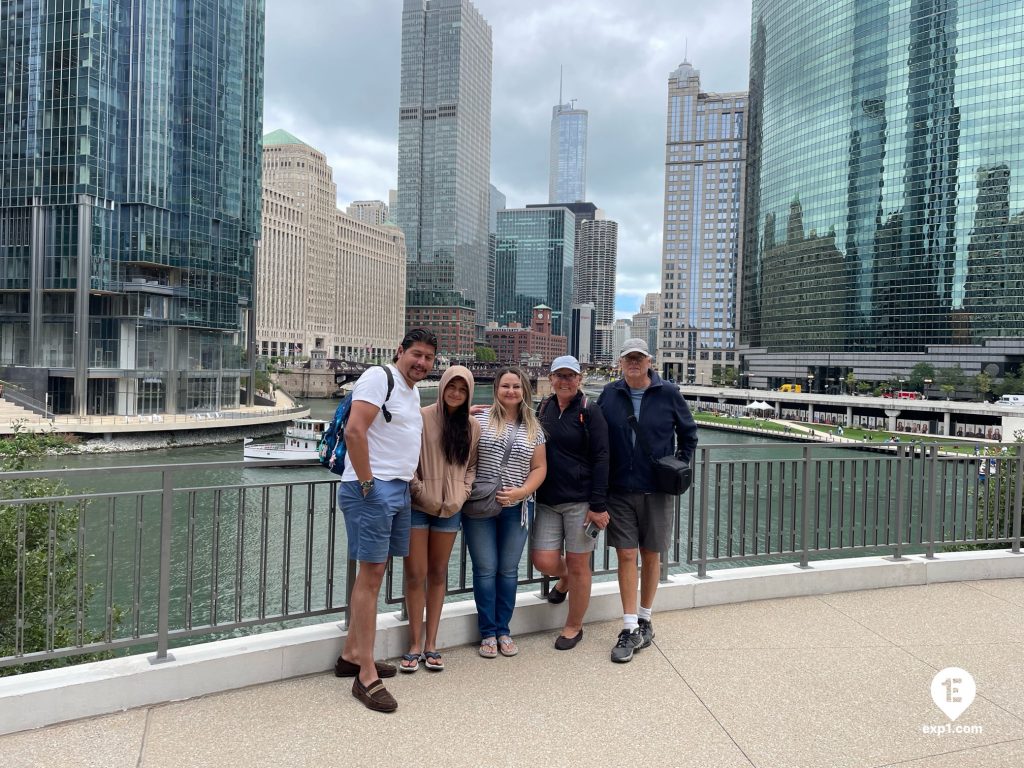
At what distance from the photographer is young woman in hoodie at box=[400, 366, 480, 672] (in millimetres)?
4266

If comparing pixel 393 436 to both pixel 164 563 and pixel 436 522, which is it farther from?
pixel 164 563

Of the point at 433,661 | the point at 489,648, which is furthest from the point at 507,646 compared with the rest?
the point at 433,661

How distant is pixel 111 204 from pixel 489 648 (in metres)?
61.0

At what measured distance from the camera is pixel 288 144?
140375 mm

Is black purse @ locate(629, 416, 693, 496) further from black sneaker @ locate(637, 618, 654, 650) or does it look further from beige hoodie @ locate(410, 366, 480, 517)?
beige hoodie @ locate(410, 366, 480, 517)

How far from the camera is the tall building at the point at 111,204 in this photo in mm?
52531

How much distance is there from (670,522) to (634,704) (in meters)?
1.45

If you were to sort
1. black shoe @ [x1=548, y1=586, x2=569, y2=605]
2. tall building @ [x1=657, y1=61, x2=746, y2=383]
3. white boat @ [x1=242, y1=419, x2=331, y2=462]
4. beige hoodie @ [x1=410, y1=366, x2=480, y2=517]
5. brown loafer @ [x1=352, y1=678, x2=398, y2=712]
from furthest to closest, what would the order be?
tall building @ [x1=657, y1=61, x2=746, y2=383] < white boat @ [x1=242, y1=419, x2=331, y2=462] < black shoe @ [x1=548, y1=586, x2=569, y2=605] < beige hoodie @ [x1=410, y1=366, x2=480, y2=517] < brown loafer @ [x1=352, y1=678, x2=398, y2=712]

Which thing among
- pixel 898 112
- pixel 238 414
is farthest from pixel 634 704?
pixel 898 112

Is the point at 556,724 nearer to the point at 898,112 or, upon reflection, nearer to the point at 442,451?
the point at 442,451

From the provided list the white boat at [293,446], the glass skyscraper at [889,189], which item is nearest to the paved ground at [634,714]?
the white boat at [293,446]

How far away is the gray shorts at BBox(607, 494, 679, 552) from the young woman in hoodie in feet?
3.76

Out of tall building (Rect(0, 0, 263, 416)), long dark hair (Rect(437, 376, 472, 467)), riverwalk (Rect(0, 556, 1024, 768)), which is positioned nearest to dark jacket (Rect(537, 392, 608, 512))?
long dark hair (Rect(437, 376, 472, 467))

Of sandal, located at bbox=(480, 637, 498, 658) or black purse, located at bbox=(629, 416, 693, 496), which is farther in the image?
black purse, located at bbox=(629, 416, 693, 496)
